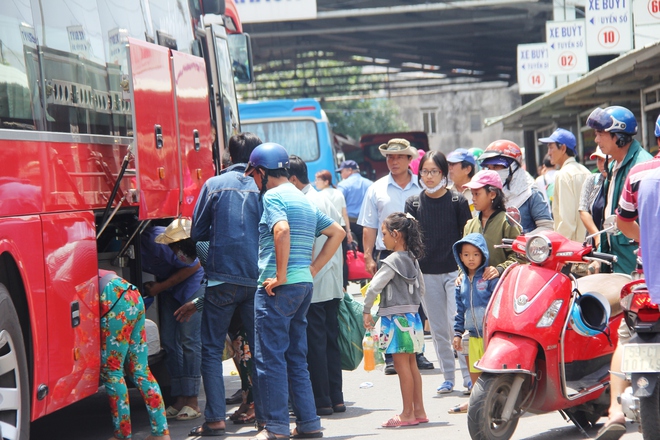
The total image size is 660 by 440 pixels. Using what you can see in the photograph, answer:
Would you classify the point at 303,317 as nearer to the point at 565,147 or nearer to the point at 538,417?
the point at 538,417

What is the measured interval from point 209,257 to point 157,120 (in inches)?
39.0

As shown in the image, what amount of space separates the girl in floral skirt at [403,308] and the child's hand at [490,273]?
582 millimetres

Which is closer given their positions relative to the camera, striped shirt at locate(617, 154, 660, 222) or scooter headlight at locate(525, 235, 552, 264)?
striped shirt at locate(617, 154, 660, 222)

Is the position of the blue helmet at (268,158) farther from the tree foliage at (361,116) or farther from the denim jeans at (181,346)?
the tree foliage at (361,116)

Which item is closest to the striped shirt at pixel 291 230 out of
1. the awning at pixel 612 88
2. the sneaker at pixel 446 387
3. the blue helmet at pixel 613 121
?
the blue helmet at pixel 613 121

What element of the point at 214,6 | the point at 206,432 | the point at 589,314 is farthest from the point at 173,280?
the point at 214,6

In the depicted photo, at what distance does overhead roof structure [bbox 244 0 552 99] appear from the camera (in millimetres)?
24172

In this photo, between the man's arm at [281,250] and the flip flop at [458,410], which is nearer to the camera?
the man's arm at [281,250]

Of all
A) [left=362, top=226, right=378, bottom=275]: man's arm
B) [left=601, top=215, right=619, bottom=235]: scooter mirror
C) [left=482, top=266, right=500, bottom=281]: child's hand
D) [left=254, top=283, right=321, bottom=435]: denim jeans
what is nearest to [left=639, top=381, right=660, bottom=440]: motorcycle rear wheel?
[left=601, top=215, right=619, bottom=235]: scooter mirror

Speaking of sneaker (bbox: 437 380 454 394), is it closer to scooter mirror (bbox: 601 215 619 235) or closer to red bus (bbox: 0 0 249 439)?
red bus (bbox: 0 0 249 439)

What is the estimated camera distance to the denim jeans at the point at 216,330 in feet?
22.7

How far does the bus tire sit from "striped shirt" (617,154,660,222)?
10.2ft

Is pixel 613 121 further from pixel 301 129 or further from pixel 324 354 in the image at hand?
pixel 301 129

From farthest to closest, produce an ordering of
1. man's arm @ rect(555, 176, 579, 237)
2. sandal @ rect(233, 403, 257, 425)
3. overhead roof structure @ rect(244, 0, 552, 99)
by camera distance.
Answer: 1. overhead roof structure @ rect(244, 0, 552, 99)
2. man's arm @ rect(555, 176, 579, 237)
3. sandal @ rect(233, 403, 257, 425)
